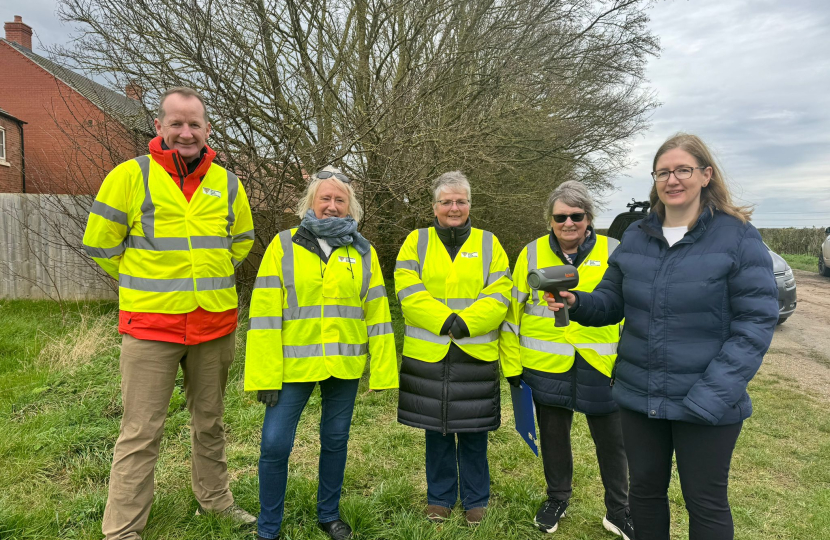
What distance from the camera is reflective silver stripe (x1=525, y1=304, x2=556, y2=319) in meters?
3.02

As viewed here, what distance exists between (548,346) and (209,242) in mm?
2064

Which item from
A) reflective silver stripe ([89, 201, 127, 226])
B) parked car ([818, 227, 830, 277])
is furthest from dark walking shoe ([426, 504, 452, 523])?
parked car ([818, 227, 830, 277])

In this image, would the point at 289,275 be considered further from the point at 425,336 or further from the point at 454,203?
the point at 454,203

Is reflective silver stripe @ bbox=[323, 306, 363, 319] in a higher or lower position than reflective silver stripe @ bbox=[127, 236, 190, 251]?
lower

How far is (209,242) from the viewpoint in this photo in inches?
108

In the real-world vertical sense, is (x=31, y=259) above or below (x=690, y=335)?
below

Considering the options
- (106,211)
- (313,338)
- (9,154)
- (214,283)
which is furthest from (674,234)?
(9,154)

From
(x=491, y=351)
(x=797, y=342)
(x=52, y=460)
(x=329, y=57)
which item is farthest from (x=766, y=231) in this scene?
(x=52, y=460)

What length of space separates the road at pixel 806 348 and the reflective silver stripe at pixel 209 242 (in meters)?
7.11

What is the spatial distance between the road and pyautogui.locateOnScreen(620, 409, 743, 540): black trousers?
5344 mm

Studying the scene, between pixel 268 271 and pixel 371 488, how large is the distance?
76.4 inches

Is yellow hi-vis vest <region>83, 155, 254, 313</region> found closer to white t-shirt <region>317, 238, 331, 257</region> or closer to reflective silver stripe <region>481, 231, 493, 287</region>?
white t-shirt <region>317, 238, 331, 257</region>

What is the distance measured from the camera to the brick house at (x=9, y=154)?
17.7 meters

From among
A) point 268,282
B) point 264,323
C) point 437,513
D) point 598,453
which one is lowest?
point 437,513
